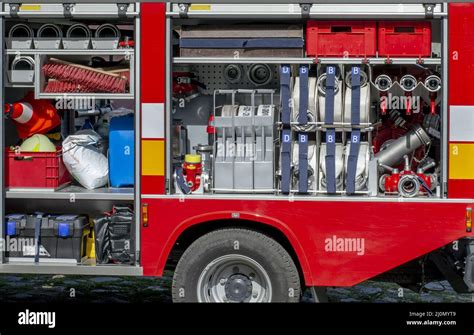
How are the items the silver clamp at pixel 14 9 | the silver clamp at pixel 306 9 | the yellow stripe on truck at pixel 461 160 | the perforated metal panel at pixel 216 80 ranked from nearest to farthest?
the yellow stripe on truck at pixel 461 160
the silver clamp at pixel 306 9
the silver clamp at pixel 14 9
the perforated metal panel at pixel 216 80

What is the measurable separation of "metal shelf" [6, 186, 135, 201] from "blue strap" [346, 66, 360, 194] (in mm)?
Result: 1614

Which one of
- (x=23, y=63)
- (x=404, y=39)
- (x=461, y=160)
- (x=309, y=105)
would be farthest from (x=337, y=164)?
(x=23, y=63)

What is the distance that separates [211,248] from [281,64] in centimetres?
146

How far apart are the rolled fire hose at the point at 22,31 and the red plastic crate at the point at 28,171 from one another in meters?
0.89

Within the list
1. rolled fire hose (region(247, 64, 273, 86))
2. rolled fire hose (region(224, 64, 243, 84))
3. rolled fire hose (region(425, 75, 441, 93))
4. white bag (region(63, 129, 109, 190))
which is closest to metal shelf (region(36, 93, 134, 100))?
white bag (region(63, 129, 109, 190))

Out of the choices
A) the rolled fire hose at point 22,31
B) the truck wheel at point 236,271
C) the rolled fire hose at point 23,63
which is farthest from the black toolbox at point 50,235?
the rolled fire hose at point 22,31

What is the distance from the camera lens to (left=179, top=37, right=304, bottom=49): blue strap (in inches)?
277

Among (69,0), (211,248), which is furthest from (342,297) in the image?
(69,0)

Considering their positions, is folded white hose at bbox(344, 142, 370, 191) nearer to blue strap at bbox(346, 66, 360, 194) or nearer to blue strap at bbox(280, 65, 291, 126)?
blue strap at bbox(346, 66, 360, 194)

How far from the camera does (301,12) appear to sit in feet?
22.7

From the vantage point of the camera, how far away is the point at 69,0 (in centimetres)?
706

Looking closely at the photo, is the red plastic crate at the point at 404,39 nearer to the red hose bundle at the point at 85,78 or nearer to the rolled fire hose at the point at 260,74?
the rolled fire hose at the point at 260,74

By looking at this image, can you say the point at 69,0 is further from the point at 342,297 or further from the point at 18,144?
the point at 342,297

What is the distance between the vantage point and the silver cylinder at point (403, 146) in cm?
721
